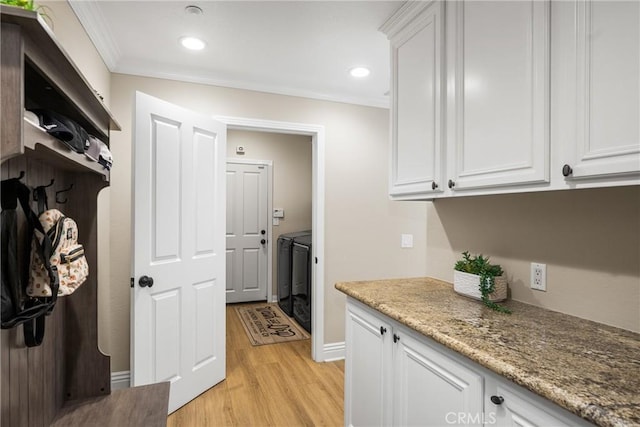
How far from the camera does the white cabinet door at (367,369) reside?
1.55 metres

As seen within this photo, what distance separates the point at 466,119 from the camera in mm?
1495

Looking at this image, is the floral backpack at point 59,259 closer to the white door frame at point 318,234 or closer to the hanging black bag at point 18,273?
the hanging black bag at point 18,273

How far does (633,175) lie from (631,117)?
0.16 m

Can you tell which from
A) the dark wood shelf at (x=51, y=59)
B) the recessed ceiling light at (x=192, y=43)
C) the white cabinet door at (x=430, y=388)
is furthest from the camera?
the recessed ceiling light at (x=192, y=43)

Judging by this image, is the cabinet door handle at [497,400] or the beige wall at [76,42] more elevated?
the beige wall at [76,42]

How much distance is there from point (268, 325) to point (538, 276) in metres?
3.22

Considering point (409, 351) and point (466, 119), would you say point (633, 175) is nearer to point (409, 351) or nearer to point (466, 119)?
point (466, 119)

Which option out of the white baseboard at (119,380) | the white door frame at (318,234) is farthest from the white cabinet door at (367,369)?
the white baseboard at (119,380)

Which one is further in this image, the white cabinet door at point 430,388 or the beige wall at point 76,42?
the beige wall at point 76,42

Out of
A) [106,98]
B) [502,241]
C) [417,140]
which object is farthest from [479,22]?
[106,98]

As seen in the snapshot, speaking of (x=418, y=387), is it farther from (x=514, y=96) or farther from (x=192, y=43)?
(x=192, y=43)

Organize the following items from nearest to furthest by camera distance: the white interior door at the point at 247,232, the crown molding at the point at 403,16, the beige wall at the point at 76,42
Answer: the beige wall at the point at 76,42 < the crown molding at the point at 403,16 < the white interior door at the point at 247,232

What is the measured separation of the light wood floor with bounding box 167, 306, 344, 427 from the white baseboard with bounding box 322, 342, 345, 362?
0.07 metres

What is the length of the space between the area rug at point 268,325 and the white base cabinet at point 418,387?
1.85 metres
